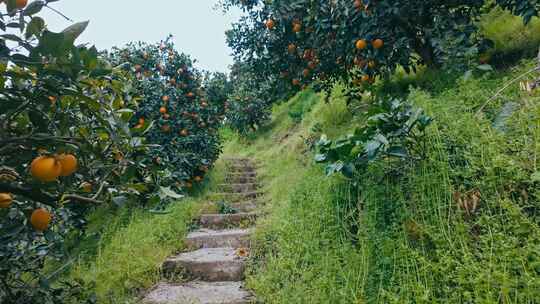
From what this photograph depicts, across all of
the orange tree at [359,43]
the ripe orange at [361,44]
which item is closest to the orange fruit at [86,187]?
the orange tree at [359,43]

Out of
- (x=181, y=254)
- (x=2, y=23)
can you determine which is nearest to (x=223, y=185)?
(x=181, y=254)

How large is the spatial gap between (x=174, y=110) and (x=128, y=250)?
2.50m

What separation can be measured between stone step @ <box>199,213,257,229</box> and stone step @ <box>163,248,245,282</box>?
90cm

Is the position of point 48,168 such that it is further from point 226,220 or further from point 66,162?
point 226,220

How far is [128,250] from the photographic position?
300 cm

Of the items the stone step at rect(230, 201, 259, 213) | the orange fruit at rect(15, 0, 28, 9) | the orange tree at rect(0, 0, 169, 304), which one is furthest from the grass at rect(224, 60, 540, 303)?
the stone step at rect(230, 201, 259, 213)

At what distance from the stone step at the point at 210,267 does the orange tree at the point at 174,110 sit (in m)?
1.43

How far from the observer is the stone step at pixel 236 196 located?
488cm

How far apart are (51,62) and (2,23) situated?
247mm

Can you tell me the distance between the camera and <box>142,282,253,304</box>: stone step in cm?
238

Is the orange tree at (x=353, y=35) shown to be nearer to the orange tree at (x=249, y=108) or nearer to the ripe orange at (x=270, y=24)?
the ripe orange at (x=270, y=24)

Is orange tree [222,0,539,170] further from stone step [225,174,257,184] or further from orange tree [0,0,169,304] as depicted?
stone step [225,174,257,184]

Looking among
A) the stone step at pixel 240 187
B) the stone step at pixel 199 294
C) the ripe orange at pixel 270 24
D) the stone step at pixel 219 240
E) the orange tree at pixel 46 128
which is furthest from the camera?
the stone step at pixel 240 187

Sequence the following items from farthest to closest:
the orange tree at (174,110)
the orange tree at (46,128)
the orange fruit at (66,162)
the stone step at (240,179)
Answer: the stone step at (240,179)
the orange tree at (174,110)
the orange fruit at (66,162)
the orange tree at (46,128)
